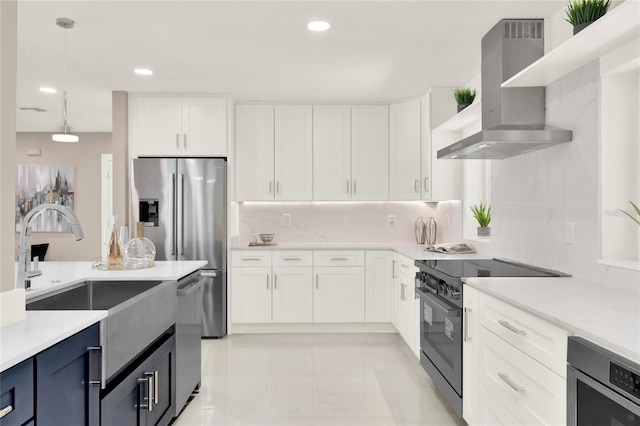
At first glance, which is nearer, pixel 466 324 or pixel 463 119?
pixel 466 324

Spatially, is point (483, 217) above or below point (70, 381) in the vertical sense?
above

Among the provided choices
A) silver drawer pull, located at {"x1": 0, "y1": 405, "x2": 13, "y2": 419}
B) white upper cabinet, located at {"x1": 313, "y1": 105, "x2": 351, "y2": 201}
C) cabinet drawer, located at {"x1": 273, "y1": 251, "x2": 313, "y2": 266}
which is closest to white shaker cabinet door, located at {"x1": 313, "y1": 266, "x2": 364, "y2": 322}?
cabinet drawer, located at {"x1": 273, "y1": 251, "x2": 313, "y2": 266}

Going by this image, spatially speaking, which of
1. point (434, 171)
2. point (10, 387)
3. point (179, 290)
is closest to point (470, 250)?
point (434, 171)

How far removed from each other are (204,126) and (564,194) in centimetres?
347

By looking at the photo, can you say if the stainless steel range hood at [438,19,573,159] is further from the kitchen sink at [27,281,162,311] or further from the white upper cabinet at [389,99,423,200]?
the kitchen sink at [27,281,162,311]

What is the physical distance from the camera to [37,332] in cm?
131

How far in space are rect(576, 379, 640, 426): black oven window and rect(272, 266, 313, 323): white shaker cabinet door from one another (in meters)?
3.44

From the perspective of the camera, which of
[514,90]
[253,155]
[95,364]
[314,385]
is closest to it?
[95,364]

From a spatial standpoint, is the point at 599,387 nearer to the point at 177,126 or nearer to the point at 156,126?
the point at 177,126

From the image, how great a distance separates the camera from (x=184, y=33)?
123 inches

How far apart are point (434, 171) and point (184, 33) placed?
2673mm

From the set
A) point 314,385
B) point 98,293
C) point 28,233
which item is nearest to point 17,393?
point 28,233

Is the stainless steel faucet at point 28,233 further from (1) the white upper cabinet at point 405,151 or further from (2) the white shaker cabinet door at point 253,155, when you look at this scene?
(1) the white upper cabinet at point 405,151

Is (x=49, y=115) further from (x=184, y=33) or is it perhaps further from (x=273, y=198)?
(x=184, y=33)
